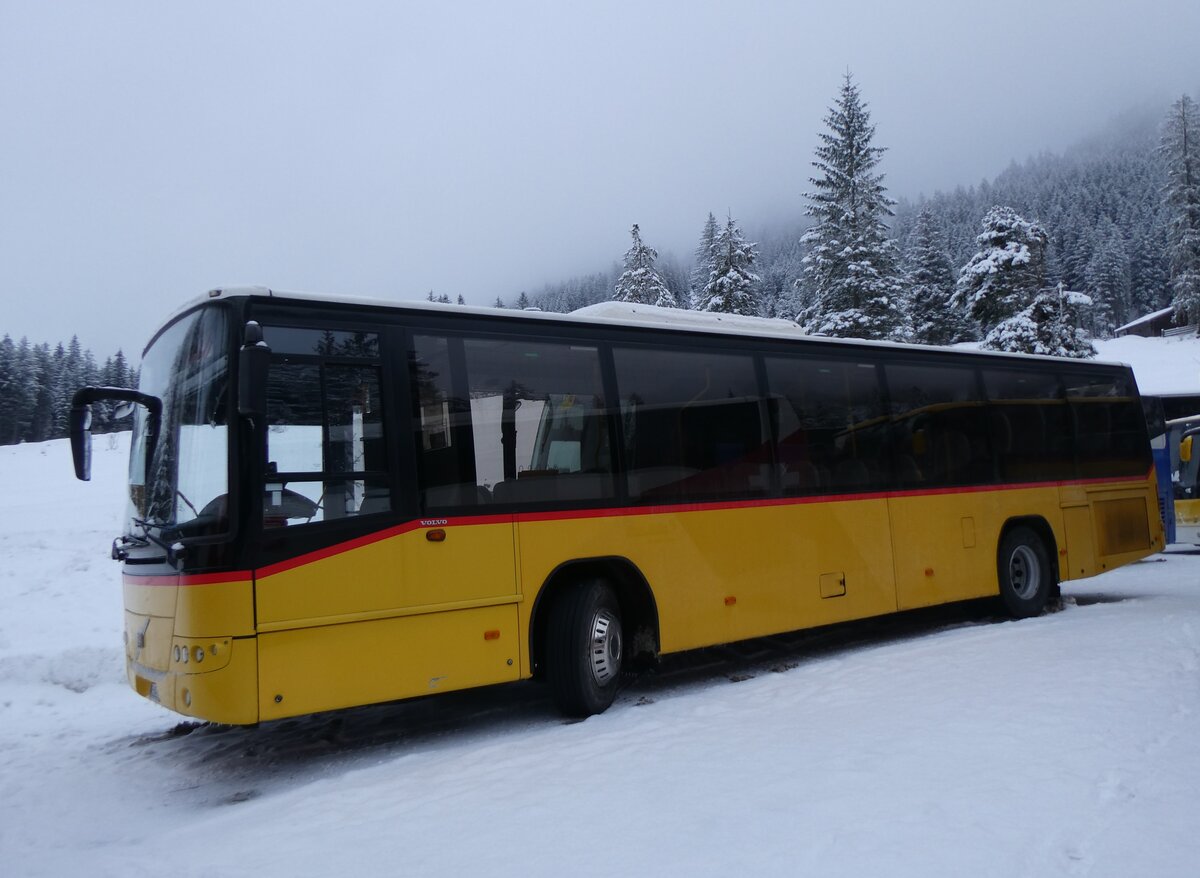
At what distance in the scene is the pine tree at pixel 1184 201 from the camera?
6031 centimetres

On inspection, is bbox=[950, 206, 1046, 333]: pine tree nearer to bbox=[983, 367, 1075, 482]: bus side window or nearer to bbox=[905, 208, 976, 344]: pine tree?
bbox=[905, 208, 976, 344]: pine tree

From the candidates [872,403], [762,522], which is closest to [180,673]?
[762,522]

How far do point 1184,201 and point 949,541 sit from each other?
216 ft

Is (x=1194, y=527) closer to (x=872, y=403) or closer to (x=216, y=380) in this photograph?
(x=872, y=403)

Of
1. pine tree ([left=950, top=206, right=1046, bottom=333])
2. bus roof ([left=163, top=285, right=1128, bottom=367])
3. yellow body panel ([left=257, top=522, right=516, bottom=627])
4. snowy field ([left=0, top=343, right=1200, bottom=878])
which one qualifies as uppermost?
pine tree ([left=950, top=206, right=1046, bottom=333])

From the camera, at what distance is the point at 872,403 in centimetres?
1002

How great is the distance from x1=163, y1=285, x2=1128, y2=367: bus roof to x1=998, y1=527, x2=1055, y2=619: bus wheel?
251cm

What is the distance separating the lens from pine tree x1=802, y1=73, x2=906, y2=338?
92.8 ft

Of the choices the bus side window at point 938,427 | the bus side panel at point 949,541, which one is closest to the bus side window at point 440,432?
the bus side panel at point 949,541

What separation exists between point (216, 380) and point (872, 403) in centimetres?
704

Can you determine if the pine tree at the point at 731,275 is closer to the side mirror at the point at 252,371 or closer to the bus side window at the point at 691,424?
the bus side window at the point at 691,424

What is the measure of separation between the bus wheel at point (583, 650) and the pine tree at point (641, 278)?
32.1 metres

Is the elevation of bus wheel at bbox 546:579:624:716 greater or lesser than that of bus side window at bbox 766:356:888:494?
lesser

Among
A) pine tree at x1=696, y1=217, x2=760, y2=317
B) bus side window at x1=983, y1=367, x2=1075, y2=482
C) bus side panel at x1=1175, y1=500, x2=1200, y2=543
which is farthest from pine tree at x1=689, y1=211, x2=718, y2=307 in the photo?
bus side window at x1=983, y1=367, x2=1075, y2=482
